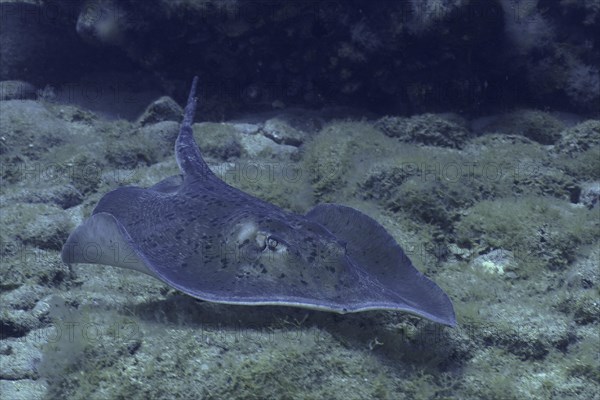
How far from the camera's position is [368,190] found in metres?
5.72

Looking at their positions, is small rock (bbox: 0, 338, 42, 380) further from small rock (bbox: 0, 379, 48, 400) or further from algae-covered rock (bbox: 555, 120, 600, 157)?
algae-covered rock (bbox: 555, 120, 600, 157)

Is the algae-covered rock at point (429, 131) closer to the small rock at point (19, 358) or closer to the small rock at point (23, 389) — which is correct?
the small rock at point (19, 358)

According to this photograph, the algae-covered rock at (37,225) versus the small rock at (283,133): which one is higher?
the small rock at (283,133)

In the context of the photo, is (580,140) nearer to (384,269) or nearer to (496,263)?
(496,263)

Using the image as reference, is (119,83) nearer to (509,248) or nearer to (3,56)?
(3,56)

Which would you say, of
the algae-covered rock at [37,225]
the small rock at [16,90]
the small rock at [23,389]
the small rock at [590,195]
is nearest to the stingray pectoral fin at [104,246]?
the small rock at [23,389]

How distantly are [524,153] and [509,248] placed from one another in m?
2.29

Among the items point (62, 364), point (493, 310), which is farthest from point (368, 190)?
point (62, 364)

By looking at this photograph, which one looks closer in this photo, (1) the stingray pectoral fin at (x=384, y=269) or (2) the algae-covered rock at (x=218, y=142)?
(1) the stingray pectoral fin at (x=384, y=269)

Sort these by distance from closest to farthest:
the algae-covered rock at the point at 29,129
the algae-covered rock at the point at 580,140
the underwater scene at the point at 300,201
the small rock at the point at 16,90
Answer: the underwater scene at the point at 300,201 → the algae-covered rock at the point at 580,140 → the algae-covered rock at the point at 29,129 → the small rock at the point at 16,90

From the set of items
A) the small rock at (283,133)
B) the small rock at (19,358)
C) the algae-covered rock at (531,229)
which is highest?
the small rock at (283,133)

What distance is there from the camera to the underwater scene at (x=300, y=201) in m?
3.32

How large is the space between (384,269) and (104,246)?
2129mm

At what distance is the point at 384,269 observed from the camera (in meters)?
3.89
